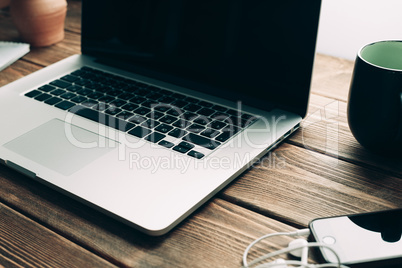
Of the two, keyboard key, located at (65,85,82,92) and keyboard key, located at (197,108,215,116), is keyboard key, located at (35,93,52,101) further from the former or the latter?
keyboard key, located at (197,108,215,116)

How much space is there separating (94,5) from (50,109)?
0.24m

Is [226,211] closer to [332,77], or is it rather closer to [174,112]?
[174,112]

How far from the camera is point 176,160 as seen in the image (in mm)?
540

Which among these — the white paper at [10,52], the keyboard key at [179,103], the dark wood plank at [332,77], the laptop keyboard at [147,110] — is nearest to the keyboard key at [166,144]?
the laptop keyboard at [147,110]

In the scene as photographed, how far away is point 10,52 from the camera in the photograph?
0.91 meters

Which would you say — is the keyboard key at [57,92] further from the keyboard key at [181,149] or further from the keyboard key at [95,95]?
the keyboard key at [181,149]

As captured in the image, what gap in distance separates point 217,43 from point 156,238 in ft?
1.15

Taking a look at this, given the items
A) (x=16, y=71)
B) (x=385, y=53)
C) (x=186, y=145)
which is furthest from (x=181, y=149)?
(x=16, y=71)

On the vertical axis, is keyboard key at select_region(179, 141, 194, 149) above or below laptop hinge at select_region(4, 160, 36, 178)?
above

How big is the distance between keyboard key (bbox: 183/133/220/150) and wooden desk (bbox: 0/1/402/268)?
56mm

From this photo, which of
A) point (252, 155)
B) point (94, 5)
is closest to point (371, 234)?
point (252, 155)

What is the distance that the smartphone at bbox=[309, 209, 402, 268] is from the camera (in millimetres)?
411

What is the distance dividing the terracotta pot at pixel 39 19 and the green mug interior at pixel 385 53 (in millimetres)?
659

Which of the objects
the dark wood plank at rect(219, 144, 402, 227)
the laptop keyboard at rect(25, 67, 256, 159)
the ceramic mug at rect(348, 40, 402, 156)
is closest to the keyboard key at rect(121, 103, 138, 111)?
the laptop keyboard at rect(25, 67, 256, 159)
